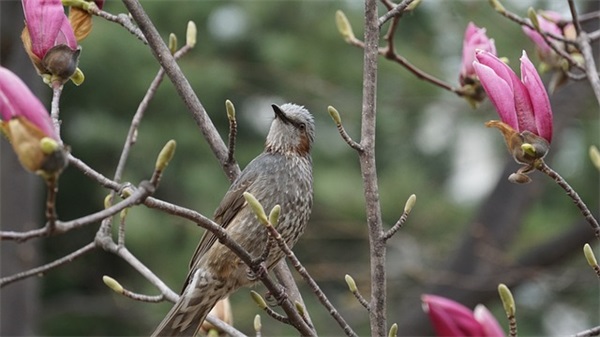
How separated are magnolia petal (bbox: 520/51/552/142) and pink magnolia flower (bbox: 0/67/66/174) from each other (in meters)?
0.89

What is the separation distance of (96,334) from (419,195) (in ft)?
13.0

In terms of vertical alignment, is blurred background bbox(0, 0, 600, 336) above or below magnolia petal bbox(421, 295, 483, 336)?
above

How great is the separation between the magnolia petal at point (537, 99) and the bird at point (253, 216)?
101 centimetres

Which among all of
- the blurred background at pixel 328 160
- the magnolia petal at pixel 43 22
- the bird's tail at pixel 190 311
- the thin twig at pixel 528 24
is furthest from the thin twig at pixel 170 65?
the blurred background at pixel 328 160

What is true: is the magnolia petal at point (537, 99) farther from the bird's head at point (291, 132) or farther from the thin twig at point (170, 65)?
the bird's head at point (291, 132)

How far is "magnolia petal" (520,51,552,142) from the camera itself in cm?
196

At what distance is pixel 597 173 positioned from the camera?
827 centimetres

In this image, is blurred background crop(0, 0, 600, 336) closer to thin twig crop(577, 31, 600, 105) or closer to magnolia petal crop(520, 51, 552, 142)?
thin twig crop(577, 31, 600, 105)

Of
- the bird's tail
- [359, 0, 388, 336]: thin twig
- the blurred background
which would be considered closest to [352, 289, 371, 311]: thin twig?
[359, 0, 388, 336]: thin twig

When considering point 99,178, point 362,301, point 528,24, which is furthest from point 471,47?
point 99,178

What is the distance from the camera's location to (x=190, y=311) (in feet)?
9.53

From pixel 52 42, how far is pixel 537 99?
97 cm

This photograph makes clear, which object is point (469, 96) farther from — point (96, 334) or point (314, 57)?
point (96, 334)

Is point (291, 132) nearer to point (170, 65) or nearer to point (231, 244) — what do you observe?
point (170, 65)
